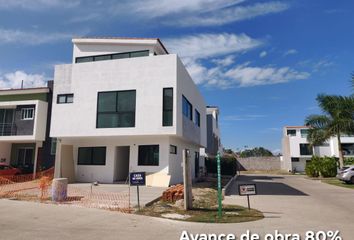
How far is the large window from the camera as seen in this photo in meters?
19.8

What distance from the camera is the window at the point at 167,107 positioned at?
1911 cm

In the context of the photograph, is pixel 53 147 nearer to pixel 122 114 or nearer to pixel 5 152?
pixel 5 152

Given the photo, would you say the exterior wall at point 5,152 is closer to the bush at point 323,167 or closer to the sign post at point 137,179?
the sign post at point 137,179

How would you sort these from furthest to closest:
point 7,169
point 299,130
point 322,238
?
point 299,130
point 7,169
point 322,238

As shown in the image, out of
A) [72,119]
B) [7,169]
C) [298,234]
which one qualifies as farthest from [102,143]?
[298,234]

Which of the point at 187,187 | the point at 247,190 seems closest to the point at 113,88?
the point at 187,187

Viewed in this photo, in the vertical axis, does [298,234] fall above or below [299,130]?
below

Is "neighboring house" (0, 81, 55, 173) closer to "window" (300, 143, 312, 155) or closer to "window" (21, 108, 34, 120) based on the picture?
"window" (21, 108, 34, 120)

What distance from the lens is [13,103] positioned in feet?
81.6

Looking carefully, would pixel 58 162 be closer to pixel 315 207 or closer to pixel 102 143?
pixel 102 143

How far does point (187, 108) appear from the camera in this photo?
2345 cm

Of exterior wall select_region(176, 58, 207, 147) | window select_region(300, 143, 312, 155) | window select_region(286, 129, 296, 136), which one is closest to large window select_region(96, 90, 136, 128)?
exterior wall select_region(176, 58, 207, 147)

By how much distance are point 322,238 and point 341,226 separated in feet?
5.87

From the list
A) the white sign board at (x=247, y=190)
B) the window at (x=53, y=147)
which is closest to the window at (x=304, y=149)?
the window at (x=53, y=147)
